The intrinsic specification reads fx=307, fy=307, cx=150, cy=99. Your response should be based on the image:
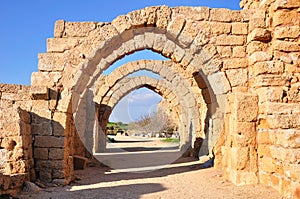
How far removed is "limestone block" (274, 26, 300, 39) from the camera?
17.9ft

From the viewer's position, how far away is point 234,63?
19.4 ft

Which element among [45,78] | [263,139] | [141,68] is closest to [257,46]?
[263,139]

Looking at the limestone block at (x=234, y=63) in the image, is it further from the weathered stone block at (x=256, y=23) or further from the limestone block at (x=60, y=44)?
the limestone block at (x=60, y=44)

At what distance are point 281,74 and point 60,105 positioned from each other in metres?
4.09

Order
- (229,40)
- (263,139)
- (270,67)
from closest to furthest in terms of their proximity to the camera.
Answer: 1. (263,139)
2. (270,67)
3. (229,40)

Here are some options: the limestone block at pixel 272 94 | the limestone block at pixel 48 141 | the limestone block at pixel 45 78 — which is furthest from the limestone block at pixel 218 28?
the limestone block at pixel 48 141

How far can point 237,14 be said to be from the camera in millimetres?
6008

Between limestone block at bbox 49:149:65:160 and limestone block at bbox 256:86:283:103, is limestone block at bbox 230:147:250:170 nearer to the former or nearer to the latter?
limestone block at bbox 256:86:283:103

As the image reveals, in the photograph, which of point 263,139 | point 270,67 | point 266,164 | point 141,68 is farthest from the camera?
point 141,68

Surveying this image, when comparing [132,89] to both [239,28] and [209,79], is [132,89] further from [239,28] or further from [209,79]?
[239,28]

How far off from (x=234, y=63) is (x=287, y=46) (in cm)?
97

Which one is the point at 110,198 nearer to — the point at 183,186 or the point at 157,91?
the point at 183,186

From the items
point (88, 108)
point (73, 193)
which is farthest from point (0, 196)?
point (88, 108)

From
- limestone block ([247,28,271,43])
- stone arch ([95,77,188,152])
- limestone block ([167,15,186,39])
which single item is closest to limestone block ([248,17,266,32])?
limestone block ([247,28,271,43])
